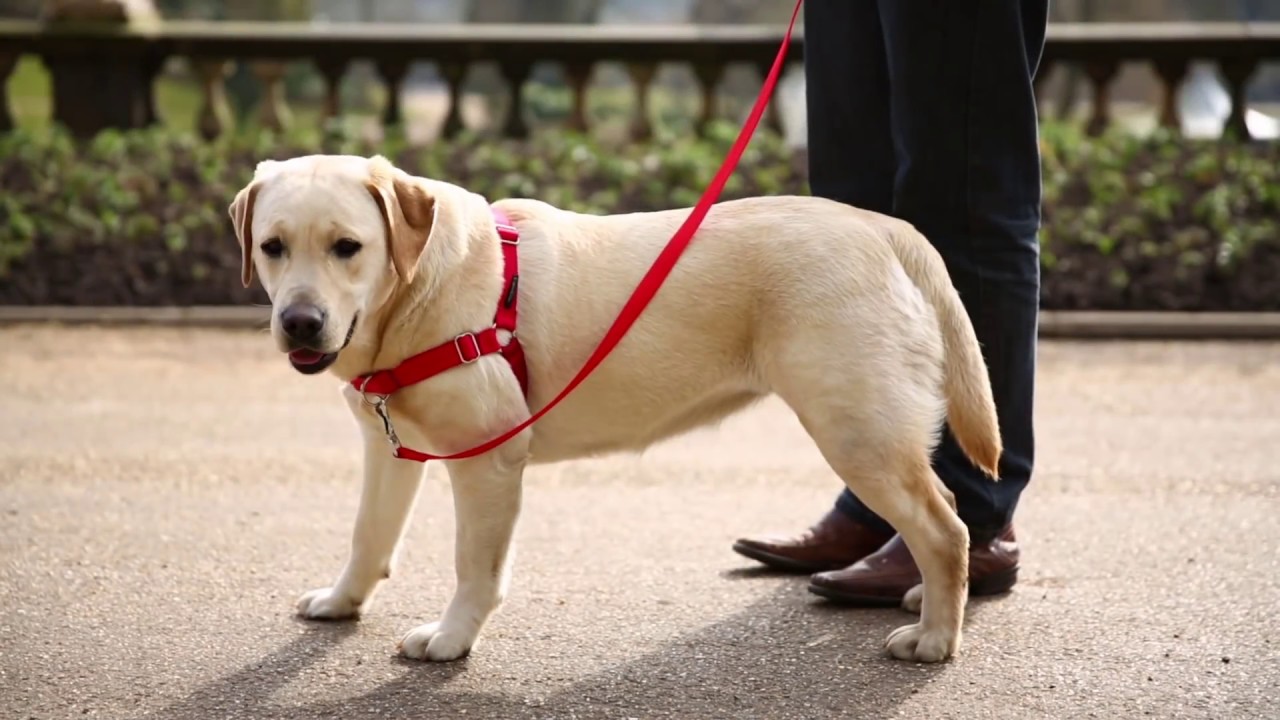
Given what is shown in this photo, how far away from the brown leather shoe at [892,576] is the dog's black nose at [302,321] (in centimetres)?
148

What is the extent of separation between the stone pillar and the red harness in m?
7.82

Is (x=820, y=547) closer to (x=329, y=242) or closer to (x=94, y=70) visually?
(x=329, y=242)

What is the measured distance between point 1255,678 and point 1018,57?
1559 millimetres

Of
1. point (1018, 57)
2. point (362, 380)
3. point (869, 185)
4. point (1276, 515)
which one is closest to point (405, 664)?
point (362, 380)

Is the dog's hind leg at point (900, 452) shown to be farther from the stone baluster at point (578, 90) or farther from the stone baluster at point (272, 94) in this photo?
the stone baluster at point (272, 94)

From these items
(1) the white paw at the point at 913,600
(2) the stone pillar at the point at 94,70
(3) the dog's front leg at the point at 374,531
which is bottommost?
(1) the white paw at the point at 913,600

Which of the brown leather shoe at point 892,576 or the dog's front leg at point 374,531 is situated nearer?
the dog's front leg at point 374,531

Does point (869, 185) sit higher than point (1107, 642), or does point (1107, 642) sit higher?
point (869, 185)

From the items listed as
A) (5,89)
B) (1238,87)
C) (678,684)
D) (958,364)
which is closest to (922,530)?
(958,364)

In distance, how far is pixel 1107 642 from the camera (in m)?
3.70

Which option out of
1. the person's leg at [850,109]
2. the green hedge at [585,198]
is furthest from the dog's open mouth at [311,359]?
the green hedge at [585,198]

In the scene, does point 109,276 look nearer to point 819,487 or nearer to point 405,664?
point 819,487

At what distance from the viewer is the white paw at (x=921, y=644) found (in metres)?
3.56

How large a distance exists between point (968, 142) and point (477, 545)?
156 centimetres
